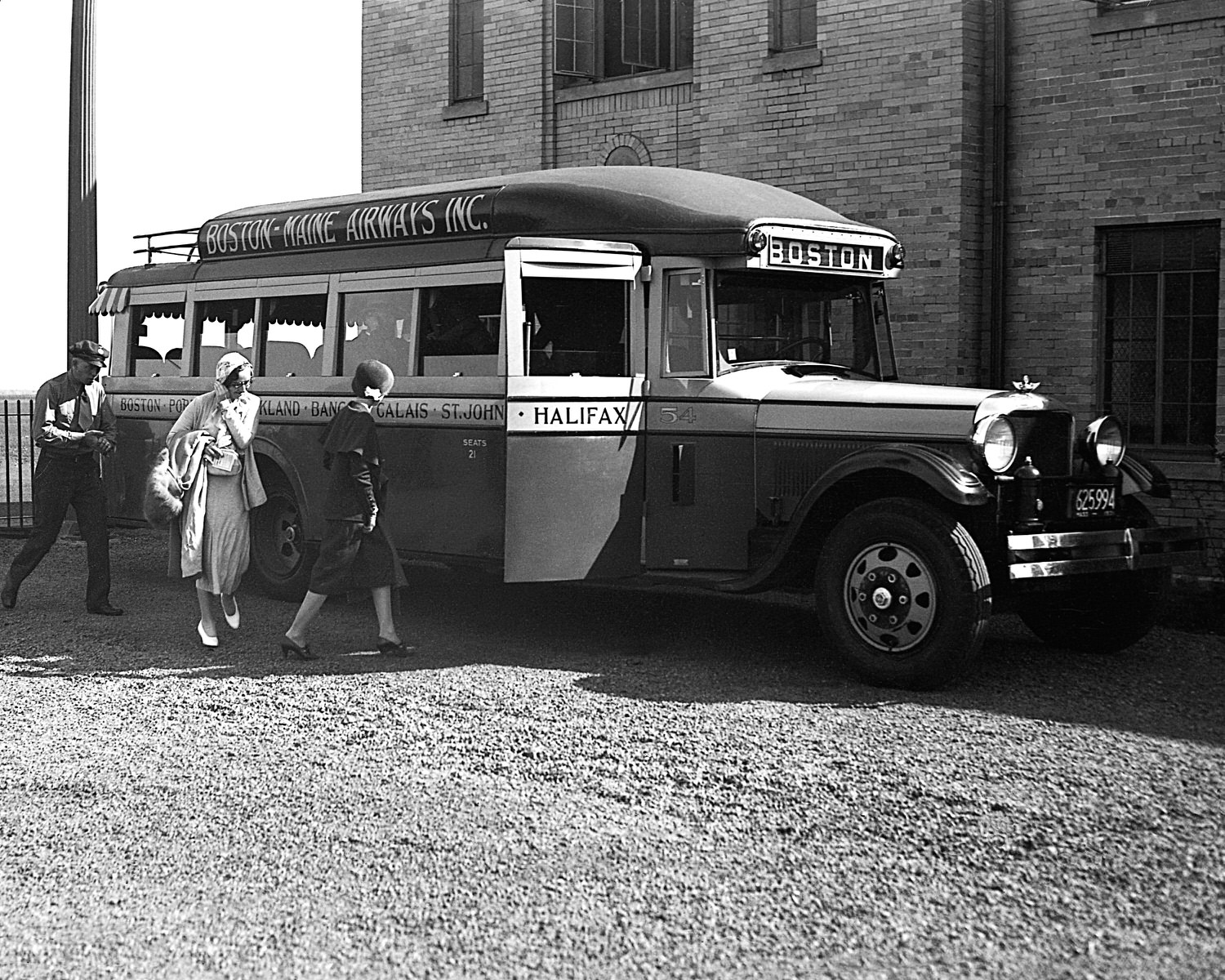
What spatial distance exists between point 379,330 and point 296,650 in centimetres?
232

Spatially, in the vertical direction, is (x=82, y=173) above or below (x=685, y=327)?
above

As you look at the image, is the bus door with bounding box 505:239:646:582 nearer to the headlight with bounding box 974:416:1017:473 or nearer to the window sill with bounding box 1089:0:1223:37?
the headlight with bounding box 974:416:1017:473

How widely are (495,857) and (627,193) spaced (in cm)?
498

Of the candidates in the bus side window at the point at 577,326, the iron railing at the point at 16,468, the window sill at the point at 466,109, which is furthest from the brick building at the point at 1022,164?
the iron railing at the point at 16,468

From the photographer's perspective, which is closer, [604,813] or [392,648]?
[604,813]

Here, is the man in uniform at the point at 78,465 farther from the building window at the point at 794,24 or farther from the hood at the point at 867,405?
the building window at the point at 794,24

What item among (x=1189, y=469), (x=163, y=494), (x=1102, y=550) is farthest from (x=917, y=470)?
(x=1189, y=469)

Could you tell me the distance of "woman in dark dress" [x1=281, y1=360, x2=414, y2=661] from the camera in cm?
865

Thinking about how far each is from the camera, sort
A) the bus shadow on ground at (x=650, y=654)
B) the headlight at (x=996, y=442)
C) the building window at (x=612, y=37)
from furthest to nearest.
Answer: the building window at (x=612, y=37), the headlight at (x=996, y=442), the bus shadow on ground at (x=650, y=654)

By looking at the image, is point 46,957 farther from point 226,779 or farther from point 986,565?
point 986,565

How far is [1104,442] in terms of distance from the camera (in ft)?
28.2

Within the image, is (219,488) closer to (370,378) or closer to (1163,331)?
(370,378)

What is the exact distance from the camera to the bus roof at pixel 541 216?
9039 millimetres

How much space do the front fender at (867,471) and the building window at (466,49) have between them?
10763mm
